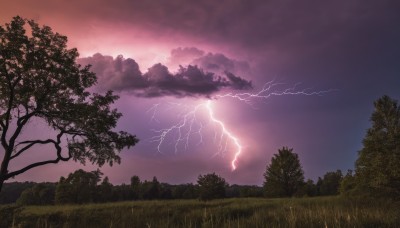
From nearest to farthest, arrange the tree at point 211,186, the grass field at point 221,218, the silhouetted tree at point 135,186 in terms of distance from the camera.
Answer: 1. the grass field at point 221,218
2. the tree at point 211,186
3. the silhouetted tree at point 135,186

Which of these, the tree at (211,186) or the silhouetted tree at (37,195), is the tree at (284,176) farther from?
the silhouetted tree at (37,195)

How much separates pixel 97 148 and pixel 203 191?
5250 centimetres

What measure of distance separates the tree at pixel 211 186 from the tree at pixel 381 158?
44.3 m

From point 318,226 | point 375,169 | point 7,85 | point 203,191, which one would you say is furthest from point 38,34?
point 203,191

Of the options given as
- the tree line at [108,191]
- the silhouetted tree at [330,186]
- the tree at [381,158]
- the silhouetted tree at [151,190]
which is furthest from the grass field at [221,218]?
the silhouetted tree at [330,186]

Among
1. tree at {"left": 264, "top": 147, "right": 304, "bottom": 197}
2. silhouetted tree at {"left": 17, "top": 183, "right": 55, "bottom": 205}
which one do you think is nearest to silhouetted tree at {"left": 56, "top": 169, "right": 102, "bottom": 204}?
silhouetted tree at {"left": 17, "top": 183, "right": 55, "bottom": 205}

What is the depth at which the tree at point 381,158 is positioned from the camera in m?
25.6

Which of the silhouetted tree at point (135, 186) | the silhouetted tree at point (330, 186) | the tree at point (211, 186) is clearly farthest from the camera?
the silhouetted tree at point (330, 186)

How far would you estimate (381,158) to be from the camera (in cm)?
2675

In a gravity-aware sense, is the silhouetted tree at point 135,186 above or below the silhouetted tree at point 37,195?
above

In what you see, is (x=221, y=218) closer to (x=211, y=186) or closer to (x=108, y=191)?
(x=211, y=186)

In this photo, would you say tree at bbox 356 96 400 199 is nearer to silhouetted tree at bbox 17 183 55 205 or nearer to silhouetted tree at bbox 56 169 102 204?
silhouetted tree at bbox 56 169 102 204

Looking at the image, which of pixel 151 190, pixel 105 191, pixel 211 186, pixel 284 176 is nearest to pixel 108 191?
pixel 105 191

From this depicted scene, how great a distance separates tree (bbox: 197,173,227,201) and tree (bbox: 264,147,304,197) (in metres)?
14.5
